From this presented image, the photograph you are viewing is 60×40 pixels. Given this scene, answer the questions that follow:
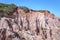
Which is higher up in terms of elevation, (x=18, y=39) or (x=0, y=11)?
(x=0, y=11)

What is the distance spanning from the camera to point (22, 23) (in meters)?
23.0

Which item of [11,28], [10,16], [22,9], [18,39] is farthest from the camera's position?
[22,9]

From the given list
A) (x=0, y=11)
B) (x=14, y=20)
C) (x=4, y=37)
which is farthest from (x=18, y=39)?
(x=0, y=11)

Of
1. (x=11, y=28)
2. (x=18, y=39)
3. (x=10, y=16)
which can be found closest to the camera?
(x=18, y=39)

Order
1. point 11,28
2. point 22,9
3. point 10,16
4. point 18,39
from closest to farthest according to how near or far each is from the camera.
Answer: point 18,39, point 11,28, point 10,16, point 22,9

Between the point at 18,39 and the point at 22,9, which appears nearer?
the point at 18,39

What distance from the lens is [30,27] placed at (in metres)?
23.4

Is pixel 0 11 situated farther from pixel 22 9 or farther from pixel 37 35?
pixel 37 35

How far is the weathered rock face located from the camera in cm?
1993

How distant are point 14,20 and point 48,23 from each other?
4326 mm

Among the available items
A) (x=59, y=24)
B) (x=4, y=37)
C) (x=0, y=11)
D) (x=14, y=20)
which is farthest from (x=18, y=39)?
(x=59, y=24)

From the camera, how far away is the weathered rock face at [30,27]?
65.4 ft

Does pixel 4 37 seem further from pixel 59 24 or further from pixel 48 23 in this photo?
pixel 59 24

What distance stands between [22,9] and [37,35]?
11.2 ft
